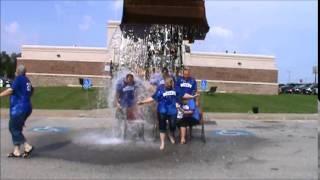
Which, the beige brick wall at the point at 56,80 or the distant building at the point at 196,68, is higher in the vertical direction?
the distant building at the point at 196,68

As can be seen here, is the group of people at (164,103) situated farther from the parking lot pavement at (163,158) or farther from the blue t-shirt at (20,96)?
the parking lot pavement at (163,158)

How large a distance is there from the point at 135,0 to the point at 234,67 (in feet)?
138

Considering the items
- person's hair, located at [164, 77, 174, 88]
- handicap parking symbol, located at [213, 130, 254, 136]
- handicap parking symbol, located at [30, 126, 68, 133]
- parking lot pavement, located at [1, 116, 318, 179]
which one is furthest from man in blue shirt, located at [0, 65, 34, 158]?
handicap parking symbol, located at [213, 130, 254, 136]

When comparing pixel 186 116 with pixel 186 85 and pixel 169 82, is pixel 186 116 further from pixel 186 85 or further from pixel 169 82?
pixel 169 82

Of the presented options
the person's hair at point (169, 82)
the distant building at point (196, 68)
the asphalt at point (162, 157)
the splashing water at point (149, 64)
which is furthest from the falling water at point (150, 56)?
the distant building at point (196, 68)

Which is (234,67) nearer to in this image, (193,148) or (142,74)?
(142,74)

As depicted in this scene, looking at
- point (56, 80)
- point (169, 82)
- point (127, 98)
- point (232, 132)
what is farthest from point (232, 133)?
point (56, 80)

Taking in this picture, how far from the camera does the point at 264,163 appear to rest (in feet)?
31.4

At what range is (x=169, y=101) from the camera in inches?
450

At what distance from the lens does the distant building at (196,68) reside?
4928 cm

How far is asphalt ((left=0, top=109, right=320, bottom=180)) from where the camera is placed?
28.1ft

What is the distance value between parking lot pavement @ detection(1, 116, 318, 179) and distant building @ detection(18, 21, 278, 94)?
35.2 m

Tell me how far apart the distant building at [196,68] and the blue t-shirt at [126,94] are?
36.6m

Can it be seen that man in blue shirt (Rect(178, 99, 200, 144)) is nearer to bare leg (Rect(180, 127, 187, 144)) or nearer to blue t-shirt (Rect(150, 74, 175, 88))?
bare leg (Rect(180, 127, 187, 144))
